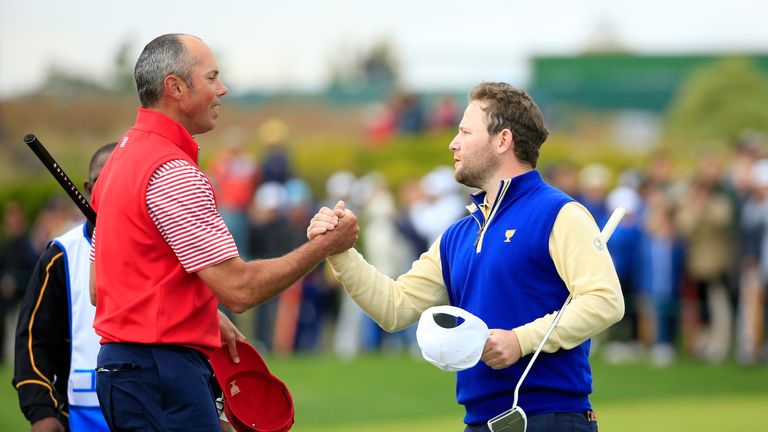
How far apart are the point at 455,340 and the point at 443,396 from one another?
371 inches

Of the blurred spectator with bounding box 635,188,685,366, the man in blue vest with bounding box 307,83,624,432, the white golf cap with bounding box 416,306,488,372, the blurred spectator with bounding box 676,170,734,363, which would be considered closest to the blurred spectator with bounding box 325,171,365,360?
the blurred spectator with bounding box 635,188,685,366

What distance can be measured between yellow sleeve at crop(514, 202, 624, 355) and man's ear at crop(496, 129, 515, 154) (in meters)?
0.51

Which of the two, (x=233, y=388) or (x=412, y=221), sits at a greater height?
(x=233, y=388)

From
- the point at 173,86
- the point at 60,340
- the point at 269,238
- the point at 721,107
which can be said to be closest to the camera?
the point at 173,86

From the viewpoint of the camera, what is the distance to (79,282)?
582 centimetres

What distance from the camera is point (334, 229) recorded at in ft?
17.3

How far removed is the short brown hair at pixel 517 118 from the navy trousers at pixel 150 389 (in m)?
1.76

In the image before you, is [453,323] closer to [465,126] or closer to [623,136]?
[465,126]

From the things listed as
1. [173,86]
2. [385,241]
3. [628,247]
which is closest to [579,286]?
[173,86]

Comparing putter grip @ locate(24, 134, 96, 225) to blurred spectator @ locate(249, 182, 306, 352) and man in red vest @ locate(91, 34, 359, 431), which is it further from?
blurred spectator @ locate(249, 182, 306, 352)

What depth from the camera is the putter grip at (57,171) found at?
4938 mm

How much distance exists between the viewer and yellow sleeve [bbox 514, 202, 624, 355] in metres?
4.94

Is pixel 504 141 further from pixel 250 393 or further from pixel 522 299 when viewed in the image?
pixel 250 393

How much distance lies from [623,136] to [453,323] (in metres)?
22.6
